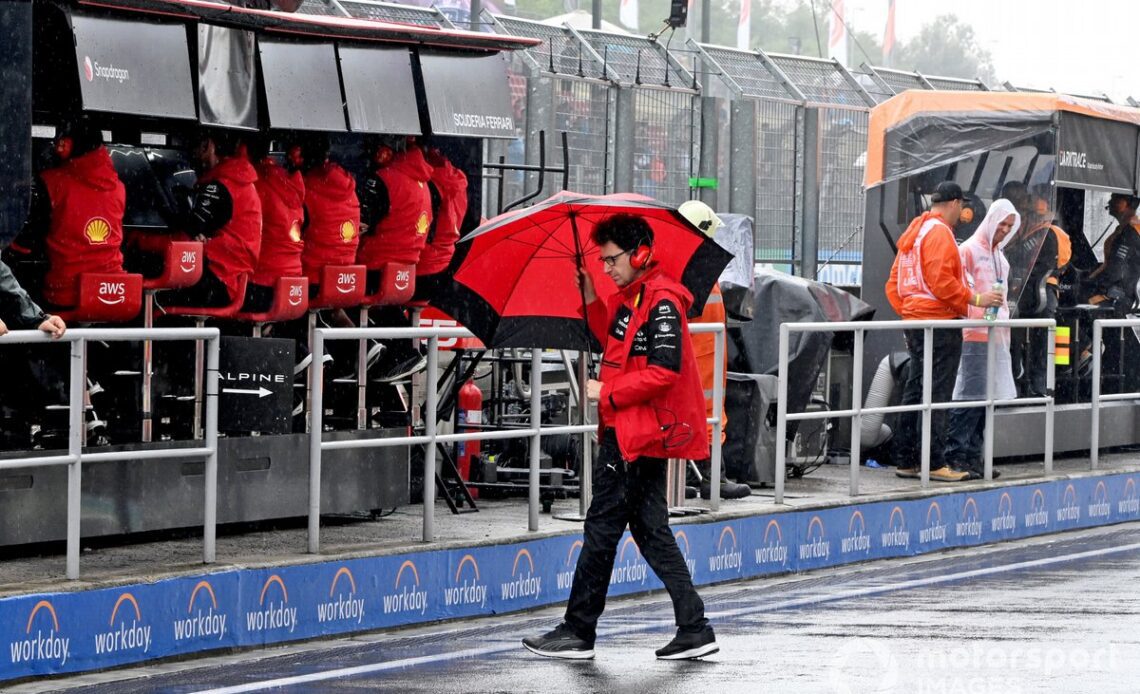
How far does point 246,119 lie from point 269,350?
1.23m

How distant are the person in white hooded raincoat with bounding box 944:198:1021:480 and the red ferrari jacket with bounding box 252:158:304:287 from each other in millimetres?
5275

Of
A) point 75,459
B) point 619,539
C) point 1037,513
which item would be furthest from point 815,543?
point 75,459

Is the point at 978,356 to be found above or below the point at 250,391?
above

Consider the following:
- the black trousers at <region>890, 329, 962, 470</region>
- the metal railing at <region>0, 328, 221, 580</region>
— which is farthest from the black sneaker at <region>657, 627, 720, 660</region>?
the black trousers at <region>890, 329, 962, 470</region>

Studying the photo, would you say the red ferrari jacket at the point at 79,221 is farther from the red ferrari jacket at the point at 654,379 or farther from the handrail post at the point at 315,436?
the red ferrari jacket at the point at 654,379

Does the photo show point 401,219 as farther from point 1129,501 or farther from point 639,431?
point 1129,501

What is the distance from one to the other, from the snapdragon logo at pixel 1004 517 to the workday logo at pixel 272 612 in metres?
6.37

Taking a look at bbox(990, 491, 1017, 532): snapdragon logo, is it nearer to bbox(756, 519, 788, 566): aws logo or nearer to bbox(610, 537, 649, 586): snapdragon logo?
bbox(756, 519, 788, 566): aws logo

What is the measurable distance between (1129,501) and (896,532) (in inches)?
131

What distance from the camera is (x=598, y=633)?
32.2 feet

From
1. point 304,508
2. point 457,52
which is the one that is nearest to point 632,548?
point 304,508

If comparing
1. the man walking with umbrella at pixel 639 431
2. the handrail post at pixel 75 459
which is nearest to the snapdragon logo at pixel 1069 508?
the man walking with umbrella at pixel 639 431

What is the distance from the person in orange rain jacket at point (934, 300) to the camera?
14031mm

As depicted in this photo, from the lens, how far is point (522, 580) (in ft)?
34.6
